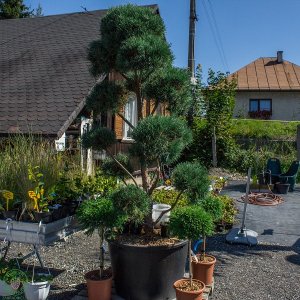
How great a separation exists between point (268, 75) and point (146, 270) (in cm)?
2782

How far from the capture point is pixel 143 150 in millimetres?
3893

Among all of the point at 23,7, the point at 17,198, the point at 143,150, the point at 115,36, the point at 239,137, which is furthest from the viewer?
the point at 23,7

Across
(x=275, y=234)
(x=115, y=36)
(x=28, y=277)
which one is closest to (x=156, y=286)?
(x=28, y=277)

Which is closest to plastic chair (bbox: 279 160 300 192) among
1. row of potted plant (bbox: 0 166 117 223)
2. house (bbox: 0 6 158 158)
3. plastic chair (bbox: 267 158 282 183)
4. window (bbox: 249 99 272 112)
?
plastic chair (bbox: 267 158 282 183)

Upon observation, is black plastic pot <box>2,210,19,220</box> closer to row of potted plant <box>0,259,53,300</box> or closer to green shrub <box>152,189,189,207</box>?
row of potted plant <box>0,259,53,300</box>

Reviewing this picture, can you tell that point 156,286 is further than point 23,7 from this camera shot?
No

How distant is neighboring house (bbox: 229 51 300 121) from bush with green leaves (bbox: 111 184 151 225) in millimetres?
24041

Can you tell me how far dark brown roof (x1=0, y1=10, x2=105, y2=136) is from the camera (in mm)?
9055

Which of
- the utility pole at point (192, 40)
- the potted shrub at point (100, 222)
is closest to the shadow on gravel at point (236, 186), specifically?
the utility pole at point (192, 40)

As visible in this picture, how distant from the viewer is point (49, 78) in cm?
1081

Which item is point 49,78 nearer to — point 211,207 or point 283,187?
point 283,187

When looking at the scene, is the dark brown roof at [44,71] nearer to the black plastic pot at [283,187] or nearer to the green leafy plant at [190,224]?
the green leafy plant at [190,224]

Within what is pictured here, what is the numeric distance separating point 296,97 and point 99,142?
25.9 metres

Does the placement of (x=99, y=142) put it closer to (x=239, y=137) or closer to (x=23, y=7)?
(x=239, y=137)
